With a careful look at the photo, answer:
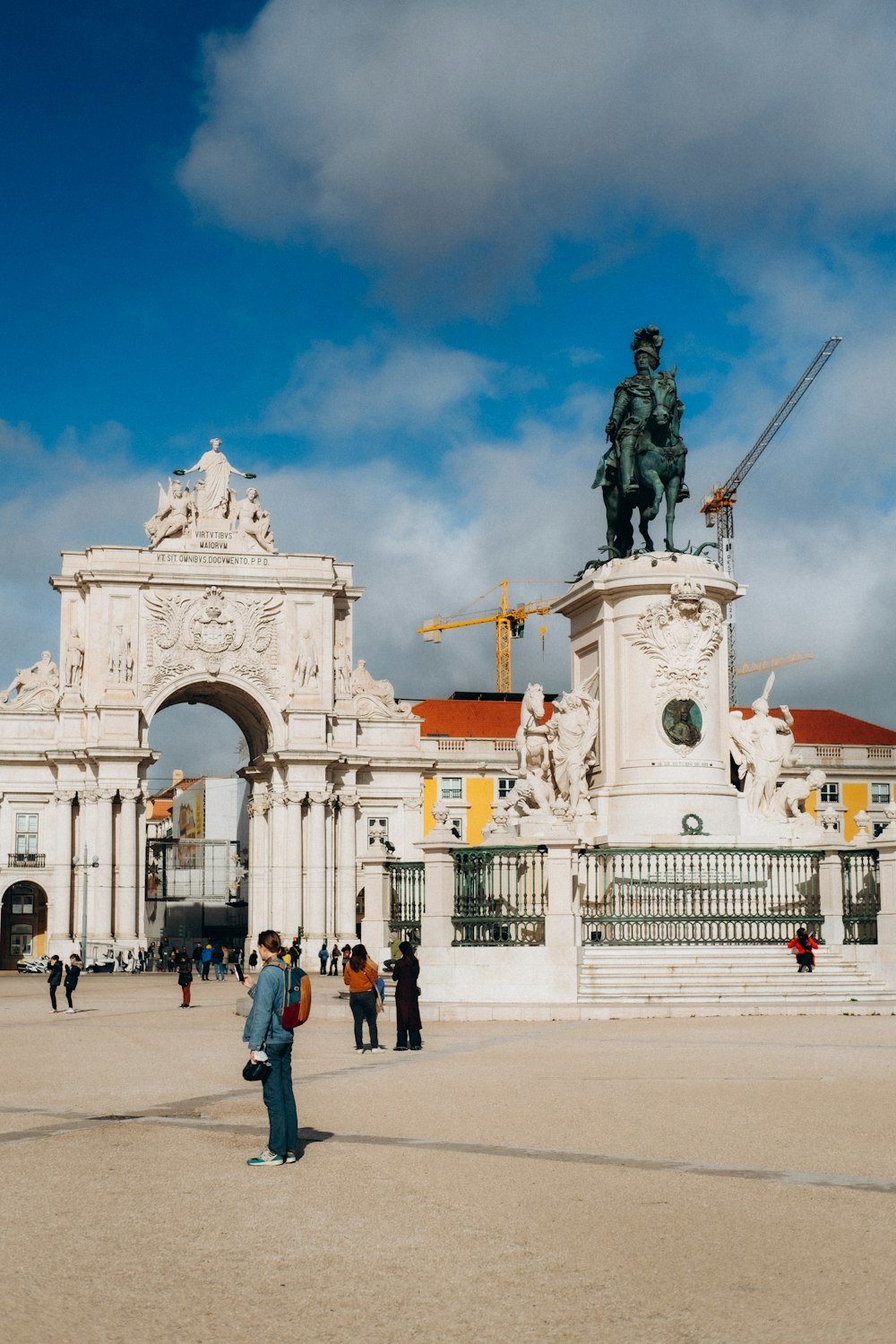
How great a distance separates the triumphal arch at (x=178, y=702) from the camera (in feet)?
221

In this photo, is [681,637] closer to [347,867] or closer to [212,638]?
[212,638]

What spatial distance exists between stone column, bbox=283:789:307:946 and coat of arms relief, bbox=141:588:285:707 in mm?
4510

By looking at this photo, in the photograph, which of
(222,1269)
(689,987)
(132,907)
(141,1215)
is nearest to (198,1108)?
(141,1215)

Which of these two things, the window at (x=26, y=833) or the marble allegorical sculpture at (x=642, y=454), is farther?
the window at (x=26, y=833)

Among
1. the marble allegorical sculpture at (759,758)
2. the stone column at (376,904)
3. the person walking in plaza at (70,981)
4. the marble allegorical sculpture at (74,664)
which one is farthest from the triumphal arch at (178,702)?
the marble allegorical sculpture at (759,758)

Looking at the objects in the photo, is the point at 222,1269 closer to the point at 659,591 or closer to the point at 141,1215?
the point at 141,1215

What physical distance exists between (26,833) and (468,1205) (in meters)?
63.0

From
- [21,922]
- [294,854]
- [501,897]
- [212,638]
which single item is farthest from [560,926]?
[21,922]

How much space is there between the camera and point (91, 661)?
69.2 m

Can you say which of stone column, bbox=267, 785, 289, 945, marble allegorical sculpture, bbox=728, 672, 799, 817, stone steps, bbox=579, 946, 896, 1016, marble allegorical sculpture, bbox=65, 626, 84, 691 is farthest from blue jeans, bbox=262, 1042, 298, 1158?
marble allegorical sculpture, bbox=65, 626, 84, 691

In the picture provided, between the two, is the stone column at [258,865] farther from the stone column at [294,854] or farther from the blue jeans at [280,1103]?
the blue jeans at [280,1103]

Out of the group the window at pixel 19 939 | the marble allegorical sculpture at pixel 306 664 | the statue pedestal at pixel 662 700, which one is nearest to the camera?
the statue pedestal at pixel 662 700

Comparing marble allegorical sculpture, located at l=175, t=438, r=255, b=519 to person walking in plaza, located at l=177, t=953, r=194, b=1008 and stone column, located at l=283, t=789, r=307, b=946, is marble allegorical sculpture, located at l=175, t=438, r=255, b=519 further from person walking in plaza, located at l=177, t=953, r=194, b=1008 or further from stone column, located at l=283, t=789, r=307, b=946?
person walking in plaza, located at l=177, t=953, r=194, b=1008

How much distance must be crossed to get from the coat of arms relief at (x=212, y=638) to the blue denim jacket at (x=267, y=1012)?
60179 mm
